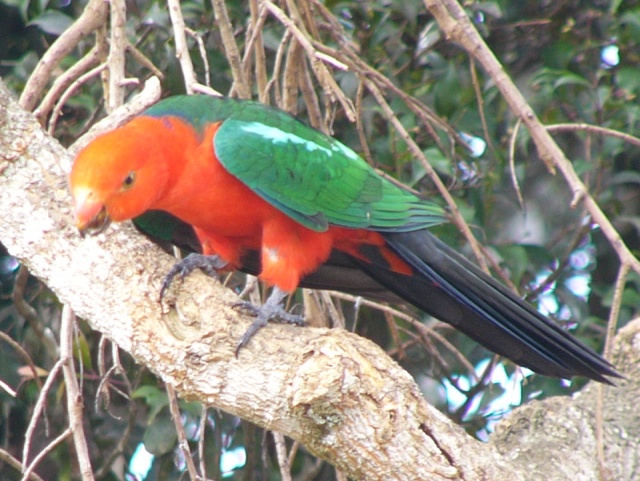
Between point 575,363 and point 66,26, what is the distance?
7.71ft

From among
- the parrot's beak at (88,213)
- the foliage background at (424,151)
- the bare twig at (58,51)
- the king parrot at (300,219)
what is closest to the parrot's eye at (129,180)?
the king parrot at (300,219)

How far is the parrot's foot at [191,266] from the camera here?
2.17 meters

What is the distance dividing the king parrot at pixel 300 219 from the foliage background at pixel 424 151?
0.38 m

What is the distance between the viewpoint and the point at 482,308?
2697 millimetres

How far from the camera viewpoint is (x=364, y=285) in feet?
9.70

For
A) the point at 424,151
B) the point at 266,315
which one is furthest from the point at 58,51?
the point at 424,151

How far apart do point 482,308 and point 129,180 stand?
1.23 metres

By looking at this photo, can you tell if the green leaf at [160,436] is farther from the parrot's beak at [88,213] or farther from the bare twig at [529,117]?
the bare twig at [529,117]

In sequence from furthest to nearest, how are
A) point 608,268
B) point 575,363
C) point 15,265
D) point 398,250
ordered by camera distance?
point 608,268, point 15,265, point 398,250, point 575,363

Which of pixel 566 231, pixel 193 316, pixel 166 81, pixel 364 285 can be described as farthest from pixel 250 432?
pixel 566 231

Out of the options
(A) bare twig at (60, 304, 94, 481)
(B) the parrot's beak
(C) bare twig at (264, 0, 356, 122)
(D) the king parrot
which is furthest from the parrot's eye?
(C) bare twig at (264, 0, 356, 122)

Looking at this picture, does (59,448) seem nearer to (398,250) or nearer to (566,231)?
(398,250)

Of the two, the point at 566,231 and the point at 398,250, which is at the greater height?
the point at 566,231

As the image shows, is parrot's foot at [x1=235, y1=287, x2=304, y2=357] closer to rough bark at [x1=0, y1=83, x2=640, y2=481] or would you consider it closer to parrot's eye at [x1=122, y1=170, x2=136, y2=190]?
rough bark at [x1=0, y1=83, x2=640, y2=481]
